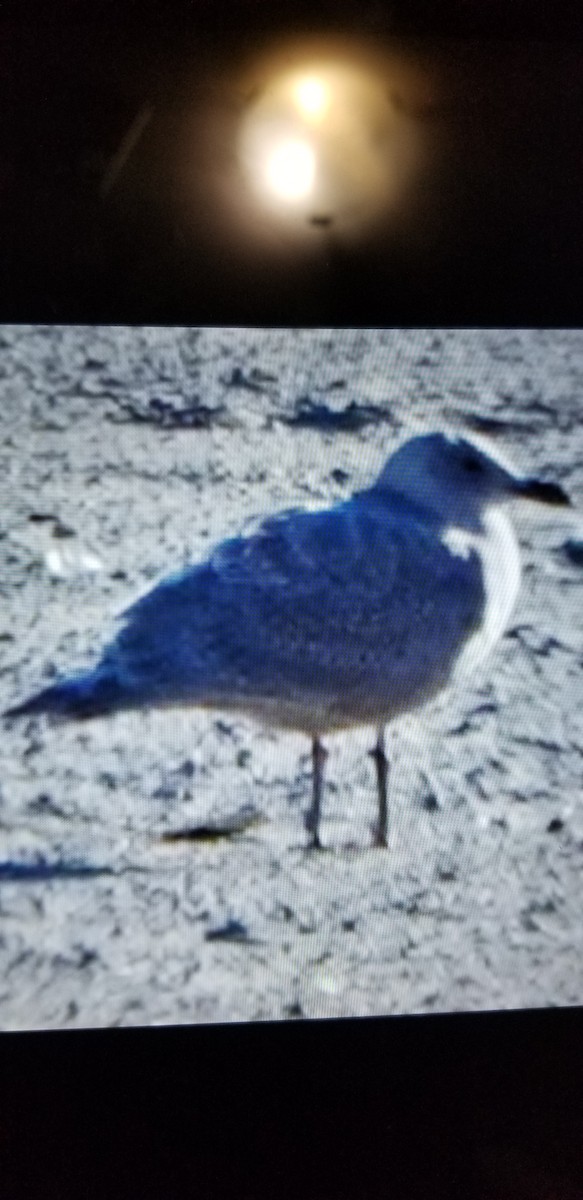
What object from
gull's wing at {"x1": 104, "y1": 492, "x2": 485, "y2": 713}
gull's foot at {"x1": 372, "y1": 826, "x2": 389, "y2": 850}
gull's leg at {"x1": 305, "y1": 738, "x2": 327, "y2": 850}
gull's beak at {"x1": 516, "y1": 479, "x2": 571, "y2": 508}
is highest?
gull's beak at {"x1": 516, "y1": 479, "x2": 571, "y2": 508}

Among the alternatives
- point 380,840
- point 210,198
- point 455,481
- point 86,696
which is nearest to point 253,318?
point 210,198

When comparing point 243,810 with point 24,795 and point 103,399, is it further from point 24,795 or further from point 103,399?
point 103,399

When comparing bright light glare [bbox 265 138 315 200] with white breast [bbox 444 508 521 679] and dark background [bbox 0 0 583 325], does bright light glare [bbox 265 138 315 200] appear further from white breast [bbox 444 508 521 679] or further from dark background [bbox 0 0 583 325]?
white breast [bbox 444 508 521 679]

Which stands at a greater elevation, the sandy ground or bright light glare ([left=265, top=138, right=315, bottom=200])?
bright light glare ([left=265, top=138, right=315, bottom=200])

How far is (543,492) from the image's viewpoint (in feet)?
3.23

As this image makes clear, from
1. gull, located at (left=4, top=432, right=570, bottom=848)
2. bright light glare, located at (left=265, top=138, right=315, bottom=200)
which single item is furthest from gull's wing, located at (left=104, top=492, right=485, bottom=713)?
bright light glare, located at (left=265, top=138, right=315, bottom=200)

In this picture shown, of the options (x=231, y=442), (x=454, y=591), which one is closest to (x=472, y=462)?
(x=454, y=591)

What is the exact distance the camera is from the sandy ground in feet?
3.05

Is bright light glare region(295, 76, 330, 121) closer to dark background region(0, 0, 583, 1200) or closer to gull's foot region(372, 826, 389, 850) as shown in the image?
dark background region(0, 0, 583, 1200)

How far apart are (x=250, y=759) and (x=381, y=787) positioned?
124mm

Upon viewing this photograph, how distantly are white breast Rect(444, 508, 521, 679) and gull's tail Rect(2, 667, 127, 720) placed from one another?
12.4 inches

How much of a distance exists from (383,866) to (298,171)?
643 millimetres

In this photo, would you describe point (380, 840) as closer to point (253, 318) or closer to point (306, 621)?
point (306, 621)

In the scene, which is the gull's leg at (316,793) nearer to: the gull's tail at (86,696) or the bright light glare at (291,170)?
the gull's tail at (86,696)
